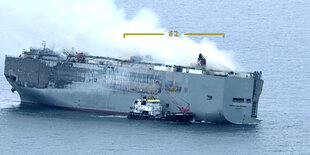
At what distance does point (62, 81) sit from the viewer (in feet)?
436

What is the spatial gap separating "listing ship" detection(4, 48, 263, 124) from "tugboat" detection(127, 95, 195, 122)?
117 cm

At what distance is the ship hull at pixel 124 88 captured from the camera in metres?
124

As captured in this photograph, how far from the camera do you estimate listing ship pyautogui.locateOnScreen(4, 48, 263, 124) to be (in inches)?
4865

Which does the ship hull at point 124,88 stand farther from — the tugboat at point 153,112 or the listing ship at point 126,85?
the tugboat at point 153,112

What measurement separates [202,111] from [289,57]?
57335 millimetres

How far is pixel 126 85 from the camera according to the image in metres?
129

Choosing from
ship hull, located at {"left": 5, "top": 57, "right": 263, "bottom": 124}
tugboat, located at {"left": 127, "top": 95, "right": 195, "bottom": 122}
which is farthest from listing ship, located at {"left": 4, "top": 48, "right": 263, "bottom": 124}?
tugboat, located at {"left": 127, "top": 95, "right": 195, "bottom": 122}

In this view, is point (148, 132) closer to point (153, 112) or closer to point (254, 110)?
point (153, 112)

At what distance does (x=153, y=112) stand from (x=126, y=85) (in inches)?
250

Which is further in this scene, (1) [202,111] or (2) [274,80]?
(2) [274,80]

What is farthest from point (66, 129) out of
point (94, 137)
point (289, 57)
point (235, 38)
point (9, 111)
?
point (235, 38)

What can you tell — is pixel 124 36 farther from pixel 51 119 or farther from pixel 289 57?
pixel 289 57

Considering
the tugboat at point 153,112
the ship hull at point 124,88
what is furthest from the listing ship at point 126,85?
the tugboat at point 153,112

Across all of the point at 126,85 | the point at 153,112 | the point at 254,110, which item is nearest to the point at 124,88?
the point at 126,85
